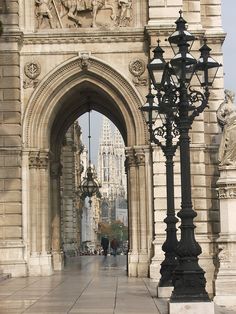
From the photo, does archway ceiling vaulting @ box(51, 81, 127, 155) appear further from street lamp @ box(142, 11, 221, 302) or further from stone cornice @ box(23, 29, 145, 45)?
street lamp @ box(142, 11, 221, 302)

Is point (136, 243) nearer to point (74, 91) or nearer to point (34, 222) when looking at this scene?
point (34, 222)

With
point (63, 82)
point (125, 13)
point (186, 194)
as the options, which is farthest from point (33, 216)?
point (186, 194)

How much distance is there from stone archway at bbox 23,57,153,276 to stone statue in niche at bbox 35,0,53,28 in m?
1.83

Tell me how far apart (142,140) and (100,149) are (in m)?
166

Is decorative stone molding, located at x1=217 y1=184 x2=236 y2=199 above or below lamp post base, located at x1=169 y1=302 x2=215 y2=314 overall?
above

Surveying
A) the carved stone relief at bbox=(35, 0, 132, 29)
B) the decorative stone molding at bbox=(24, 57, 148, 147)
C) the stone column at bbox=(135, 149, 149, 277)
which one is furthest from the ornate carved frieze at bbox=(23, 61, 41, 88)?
the stone column at bbox=(135, 149, 149, 277)

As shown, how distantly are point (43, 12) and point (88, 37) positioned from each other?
6.57 feet

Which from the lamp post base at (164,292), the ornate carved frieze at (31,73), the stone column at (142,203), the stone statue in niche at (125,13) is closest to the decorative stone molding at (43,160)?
the ornate carved frieze at (31,73)

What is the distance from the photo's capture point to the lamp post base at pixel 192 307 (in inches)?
575

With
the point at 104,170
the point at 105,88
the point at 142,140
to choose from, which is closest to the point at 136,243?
the point at 142,140

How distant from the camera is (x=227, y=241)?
1995 centimetres

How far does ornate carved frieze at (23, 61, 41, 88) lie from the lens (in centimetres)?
2886

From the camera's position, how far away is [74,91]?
100 feet

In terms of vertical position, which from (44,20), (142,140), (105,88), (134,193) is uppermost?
(44,20)
